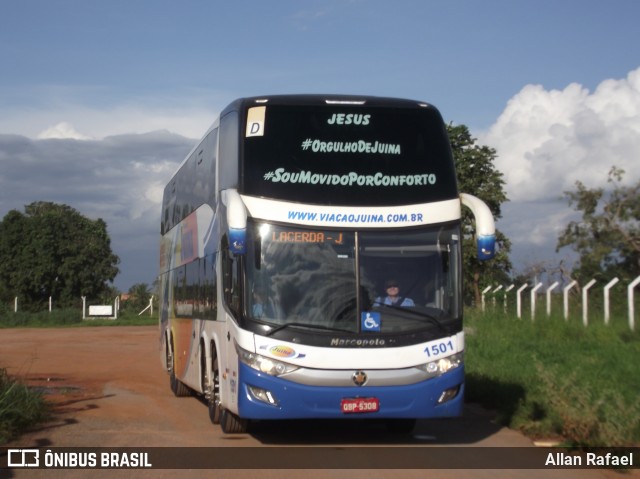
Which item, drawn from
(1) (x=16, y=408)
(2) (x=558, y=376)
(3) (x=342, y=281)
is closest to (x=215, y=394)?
(1) (x=16, y=408)

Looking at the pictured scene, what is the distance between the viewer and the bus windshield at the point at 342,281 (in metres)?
11.3

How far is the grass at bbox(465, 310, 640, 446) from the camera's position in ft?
37.8

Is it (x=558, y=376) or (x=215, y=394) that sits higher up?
(x=558, y=376)

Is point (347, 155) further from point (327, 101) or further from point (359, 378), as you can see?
point (359, 378)

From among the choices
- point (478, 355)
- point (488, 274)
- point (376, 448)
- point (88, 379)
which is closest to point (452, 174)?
point (376, 448)

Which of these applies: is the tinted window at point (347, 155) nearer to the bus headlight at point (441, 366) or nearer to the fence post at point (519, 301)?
the bus headlight at point (441, 366)

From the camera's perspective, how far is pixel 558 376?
15539 mm

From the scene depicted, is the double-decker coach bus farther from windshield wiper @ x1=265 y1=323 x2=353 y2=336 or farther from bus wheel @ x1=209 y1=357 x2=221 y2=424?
bus wheel @ x1=209 y1=357 x2=221 y2=424

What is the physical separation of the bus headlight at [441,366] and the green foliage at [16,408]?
5.00 m

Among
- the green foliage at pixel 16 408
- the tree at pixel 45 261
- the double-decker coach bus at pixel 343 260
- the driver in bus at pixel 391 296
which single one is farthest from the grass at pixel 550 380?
the tree at pixel 45 261

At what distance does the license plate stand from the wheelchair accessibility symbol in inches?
31.4

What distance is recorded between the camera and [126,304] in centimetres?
7581

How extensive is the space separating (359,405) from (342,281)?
1.41 meters

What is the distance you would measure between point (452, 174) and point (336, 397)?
3.09m
